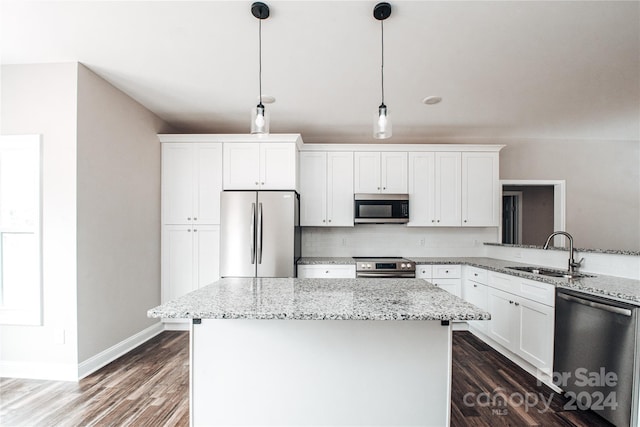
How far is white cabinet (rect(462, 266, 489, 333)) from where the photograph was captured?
330 centimetres

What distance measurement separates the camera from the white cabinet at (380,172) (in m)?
4.02

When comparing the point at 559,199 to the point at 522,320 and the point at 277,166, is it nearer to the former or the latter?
the point at 522,320

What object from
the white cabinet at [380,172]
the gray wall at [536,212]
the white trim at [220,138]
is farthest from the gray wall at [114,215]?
the gray wall at [536,212]

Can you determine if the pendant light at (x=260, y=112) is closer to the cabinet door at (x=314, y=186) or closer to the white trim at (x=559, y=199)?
the cabinet door at (x=314, y=186)

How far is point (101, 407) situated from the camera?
6.93ft

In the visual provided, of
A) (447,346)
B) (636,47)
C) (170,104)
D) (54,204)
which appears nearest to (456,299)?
(447,346)

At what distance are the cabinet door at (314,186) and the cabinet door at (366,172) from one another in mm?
Answer: 430

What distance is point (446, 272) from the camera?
3.73 m

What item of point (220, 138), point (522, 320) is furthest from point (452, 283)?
point (220, 138)

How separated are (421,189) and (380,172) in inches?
23.7

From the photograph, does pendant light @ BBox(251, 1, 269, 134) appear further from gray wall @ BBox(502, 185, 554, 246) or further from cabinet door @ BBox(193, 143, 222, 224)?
gray wall @ BBox(502, 185, 554, 246)

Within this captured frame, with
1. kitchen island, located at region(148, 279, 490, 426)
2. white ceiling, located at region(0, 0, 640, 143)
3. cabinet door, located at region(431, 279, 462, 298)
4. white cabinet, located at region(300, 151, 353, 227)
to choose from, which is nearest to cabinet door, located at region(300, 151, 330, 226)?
white cabinet, located at region(300, 151, 353, 227)

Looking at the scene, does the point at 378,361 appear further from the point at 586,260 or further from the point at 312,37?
the point at 586,260

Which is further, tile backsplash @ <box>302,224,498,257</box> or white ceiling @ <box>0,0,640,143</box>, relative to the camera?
tile backsplash @ <box>302,224,498,257</box>
